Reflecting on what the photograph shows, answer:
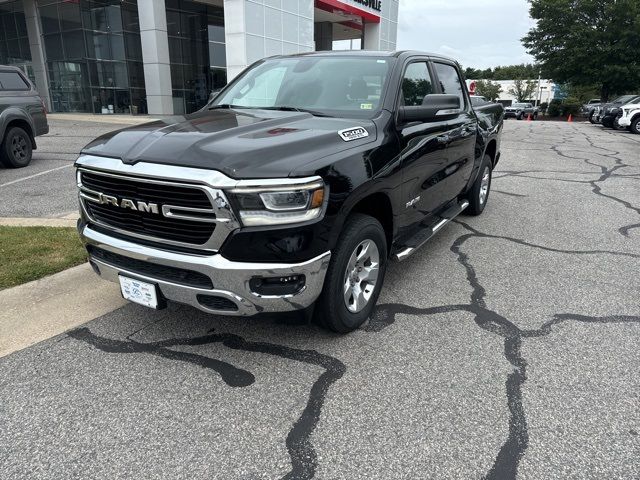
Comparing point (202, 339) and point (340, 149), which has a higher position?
point (340, 149)

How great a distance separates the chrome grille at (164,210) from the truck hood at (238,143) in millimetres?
138

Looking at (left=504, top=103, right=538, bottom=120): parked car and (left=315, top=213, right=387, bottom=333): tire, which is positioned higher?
(left=315, top=213, right=387, bottom=333): tire

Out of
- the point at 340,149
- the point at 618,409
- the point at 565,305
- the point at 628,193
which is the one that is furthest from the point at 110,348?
the point at 628,193

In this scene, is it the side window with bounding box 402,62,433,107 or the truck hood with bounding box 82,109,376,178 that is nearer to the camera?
the truck hood with bounding box 82,109,376,178

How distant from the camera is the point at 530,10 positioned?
141 feet

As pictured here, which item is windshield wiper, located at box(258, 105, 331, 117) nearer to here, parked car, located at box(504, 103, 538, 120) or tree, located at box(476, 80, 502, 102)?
parked car, located at box(504, 103, 538, 120)

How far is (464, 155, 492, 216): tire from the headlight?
13.4 ft

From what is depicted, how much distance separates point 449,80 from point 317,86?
1.98m

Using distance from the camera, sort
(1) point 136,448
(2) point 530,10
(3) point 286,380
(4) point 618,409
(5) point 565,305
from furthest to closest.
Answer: (2) point 530,10 < (5) point 565,305 < (3) point 286,380 < (4) point 618,409 < (1) point 136,448

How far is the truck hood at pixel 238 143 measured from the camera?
267 cm

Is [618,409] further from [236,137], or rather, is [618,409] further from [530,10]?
[530,10]

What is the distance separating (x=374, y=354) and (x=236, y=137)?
5.35ft

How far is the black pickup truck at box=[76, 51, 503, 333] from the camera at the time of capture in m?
2.65

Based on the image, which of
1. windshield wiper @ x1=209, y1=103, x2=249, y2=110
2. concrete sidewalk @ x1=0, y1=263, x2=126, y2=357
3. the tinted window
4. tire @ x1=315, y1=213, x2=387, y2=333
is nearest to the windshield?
windshield wiper @ x1=209, y1=103, x2=249, y2=110
